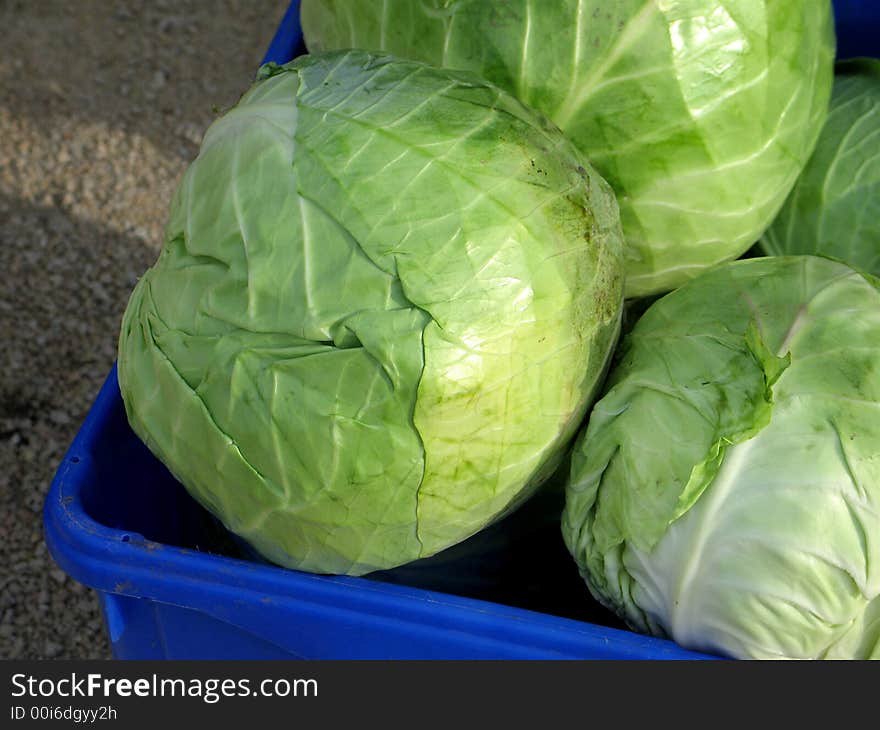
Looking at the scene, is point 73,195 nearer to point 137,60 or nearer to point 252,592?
point 137,60

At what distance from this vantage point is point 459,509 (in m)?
1.19

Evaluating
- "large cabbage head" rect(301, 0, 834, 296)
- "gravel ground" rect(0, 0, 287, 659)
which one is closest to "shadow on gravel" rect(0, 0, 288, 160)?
"gravel ground" rect(0, 0, 287, 659)

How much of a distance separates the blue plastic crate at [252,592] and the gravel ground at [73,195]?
103cm

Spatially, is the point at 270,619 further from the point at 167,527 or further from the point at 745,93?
the point at 745,93

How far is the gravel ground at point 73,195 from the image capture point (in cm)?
242

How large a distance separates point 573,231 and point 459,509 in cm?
36

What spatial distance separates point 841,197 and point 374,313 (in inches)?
36.6

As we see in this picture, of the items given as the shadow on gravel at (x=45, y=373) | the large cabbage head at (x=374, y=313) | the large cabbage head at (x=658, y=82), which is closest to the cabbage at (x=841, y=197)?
the large cabbage head at (x=658, y=82)

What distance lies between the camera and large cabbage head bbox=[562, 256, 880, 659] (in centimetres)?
112

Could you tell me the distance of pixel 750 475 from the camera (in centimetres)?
115

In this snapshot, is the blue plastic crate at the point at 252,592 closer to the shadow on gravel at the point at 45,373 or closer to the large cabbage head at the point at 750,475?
the large cabbage head at the point at 750,475

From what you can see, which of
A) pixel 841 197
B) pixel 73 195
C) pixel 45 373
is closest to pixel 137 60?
pixel 73 195

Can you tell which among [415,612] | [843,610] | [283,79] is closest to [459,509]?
[415,612]

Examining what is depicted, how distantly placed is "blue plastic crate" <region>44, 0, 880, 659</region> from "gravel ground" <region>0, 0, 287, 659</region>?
1029 mm
